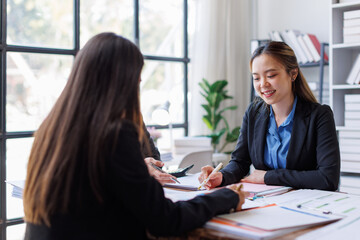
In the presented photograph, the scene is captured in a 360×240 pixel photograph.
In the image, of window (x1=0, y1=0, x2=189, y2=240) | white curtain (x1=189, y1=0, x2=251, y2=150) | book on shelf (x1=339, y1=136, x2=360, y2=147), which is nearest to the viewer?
window (x1=0, y1=0, x2=189, y2=240)

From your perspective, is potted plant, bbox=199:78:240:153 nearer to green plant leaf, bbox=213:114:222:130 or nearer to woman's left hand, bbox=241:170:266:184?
green plant leaf, bbox=213:114:222:130

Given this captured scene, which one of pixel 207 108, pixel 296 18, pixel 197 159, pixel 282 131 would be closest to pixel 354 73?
pixel 296 18

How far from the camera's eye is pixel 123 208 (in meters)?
1.17

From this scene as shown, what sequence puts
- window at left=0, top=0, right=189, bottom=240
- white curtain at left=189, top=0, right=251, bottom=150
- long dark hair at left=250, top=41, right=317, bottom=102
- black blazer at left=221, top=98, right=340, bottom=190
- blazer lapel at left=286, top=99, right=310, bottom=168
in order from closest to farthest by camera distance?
1. black blazer at left=221, top=98, right=340, bottom=190
2. blazer lapel at left=286, top=99, right=310, bottom=168
3. long dark hair at left=250, top=41, right=317, bottom=102
4. window at left=0, top=0, right=189, bottom=240
5. white curtain at left=189, top=0, right=251, bottom=150

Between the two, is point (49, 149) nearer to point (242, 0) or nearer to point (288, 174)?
point (288, 174)

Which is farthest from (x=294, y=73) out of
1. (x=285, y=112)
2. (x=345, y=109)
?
(x=345, y=109)

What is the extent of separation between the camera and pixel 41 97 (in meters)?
3.98

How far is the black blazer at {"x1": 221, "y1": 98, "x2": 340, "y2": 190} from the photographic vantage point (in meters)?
1.90

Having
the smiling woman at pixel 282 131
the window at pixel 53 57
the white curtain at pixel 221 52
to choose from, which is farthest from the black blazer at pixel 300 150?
the white curtain at pixel 221 52

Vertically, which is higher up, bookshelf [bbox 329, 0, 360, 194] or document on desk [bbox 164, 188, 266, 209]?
bookshelf [bbox 329, 0, 360, 194]

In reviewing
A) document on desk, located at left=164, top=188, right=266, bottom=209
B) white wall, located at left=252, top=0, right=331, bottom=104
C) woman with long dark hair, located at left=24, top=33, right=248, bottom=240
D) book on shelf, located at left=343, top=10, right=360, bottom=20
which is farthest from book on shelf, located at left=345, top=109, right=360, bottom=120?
woman with long dark hair, located at left=24, top=33, right=248, bottom=240

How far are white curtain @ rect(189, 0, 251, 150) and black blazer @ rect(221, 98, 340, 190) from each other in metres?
2.21

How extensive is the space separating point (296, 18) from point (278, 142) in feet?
9.20

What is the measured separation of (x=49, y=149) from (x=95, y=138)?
0.15 m
